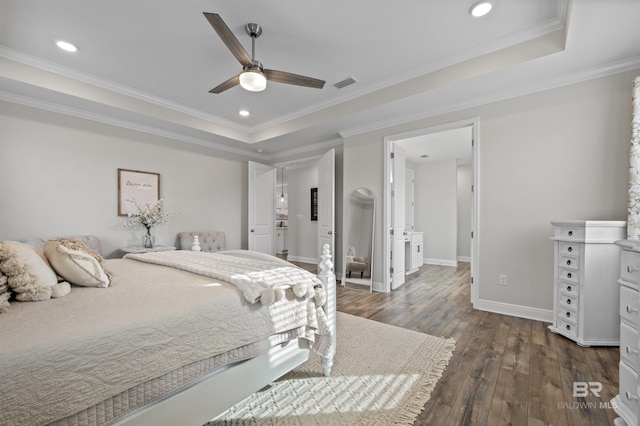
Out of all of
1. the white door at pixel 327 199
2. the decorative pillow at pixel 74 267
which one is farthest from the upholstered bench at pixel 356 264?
the decorative pillow at pixel 74 267

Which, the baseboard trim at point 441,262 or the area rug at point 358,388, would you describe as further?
the baseboard trim at point 441,262

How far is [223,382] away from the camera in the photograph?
4.35 ft

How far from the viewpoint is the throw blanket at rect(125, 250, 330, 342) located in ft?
4.86

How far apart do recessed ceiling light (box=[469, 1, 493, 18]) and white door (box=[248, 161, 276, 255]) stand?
416 centimetres

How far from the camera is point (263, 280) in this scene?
5.18 ft

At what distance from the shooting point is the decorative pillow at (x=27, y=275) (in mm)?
1209

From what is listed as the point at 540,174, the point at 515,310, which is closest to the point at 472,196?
the point at 540,174

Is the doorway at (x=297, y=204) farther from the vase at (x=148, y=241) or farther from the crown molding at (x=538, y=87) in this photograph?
the vase at (x=148, y=241)

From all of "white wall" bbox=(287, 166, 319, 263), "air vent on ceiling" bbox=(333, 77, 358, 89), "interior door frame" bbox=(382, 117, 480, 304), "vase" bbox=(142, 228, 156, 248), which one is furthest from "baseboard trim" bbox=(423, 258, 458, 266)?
"vase" bbox=(142, 228, 156, 248)

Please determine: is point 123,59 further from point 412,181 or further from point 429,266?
point 429,266

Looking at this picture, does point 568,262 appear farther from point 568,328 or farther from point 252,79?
point 252,79

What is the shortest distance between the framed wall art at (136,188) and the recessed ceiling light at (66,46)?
5.47 ft

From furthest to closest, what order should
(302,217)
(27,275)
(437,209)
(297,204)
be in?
(297,204)
(302,217)
(437,209)
(27,275)

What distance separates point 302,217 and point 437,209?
351 cm
